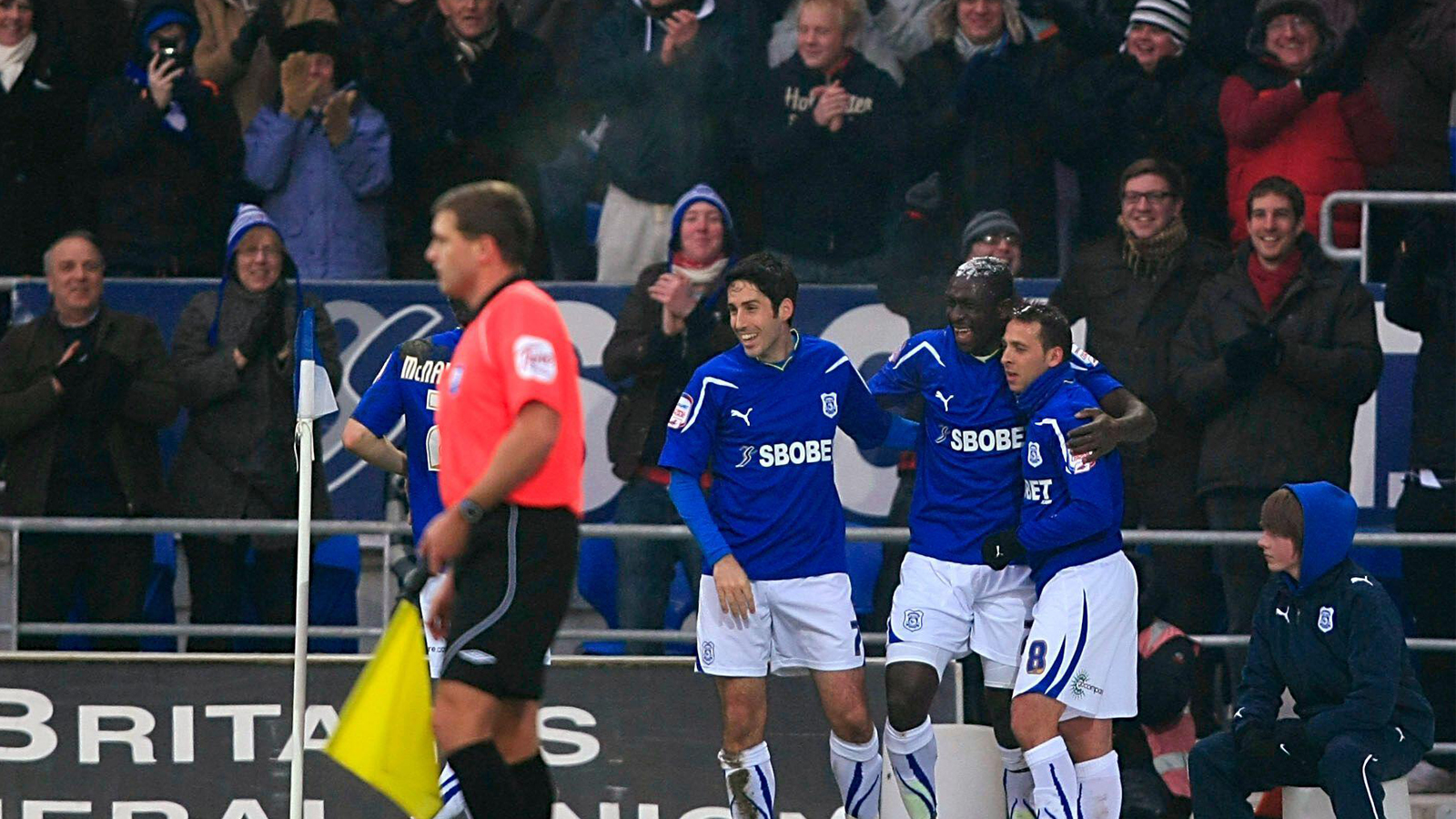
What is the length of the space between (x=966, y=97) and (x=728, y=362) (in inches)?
103

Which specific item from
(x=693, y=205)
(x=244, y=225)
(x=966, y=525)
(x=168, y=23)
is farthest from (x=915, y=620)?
(x=168, y=23)

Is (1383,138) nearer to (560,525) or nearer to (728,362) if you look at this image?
(728,362)

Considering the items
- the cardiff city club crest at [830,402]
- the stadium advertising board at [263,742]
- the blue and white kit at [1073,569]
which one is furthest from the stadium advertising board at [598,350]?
the blue and white kit at [1073,569]

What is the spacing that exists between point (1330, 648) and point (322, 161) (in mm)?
5434

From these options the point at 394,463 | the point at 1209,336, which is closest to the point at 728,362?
the point at 394,463

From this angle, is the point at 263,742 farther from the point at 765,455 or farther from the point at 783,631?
the point at 765,455

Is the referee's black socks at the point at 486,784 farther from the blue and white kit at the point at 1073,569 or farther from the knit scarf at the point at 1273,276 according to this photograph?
the knit scarf at the point at 1273,276

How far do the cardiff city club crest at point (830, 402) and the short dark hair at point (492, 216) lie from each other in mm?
2331

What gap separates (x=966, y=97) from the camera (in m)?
10.2

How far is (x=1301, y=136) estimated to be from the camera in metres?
10.1

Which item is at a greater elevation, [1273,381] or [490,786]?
[1273,381]

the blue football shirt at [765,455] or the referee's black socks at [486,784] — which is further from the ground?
the blue football shirt at [765,455]


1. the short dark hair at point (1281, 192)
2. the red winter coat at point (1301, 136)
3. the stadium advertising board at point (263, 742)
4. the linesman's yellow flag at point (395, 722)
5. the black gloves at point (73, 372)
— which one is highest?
the red winter coat at point (1301, 136)

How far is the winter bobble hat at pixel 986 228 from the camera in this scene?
968 centimetres
